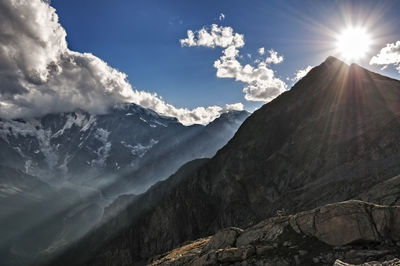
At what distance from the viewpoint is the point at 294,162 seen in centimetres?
10250

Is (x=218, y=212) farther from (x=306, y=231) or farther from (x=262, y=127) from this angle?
(x=306, y=231)

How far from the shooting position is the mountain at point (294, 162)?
8056cm

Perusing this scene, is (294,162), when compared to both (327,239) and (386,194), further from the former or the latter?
(327,239)

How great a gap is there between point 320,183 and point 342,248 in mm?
64419

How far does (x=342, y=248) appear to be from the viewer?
882 inches

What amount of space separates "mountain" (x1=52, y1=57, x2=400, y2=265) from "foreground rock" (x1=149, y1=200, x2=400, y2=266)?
143 ft

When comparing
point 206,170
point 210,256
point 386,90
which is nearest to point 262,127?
point 206,170

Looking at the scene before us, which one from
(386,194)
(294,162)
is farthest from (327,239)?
(294,162)

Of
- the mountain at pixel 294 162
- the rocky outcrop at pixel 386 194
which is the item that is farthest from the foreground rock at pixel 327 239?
the mountain at pixel 294 162

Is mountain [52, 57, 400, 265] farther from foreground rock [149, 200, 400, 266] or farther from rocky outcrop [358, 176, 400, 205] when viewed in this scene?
foreground rock [149, 200, 400, 266]

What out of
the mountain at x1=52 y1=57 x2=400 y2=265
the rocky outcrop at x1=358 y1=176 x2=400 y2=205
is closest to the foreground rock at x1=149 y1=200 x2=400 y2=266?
the rocky outcrop at x1=358 y1=176 x2=400 y2=205

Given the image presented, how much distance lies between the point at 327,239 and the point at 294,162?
8186 cm

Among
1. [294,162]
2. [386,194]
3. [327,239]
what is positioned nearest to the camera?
[327,239]

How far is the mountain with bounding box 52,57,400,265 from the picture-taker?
80562mm
